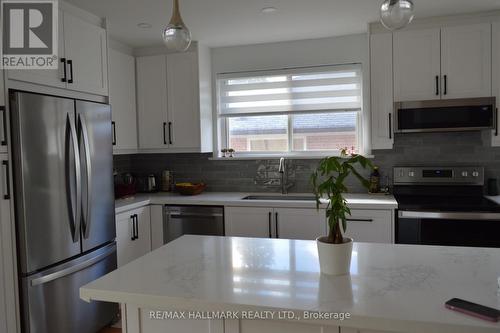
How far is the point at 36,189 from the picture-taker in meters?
2.30

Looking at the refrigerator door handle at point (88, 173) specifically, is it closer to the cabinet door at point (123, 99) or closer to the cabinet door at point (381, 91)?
the cabinet door at point (123, 99)

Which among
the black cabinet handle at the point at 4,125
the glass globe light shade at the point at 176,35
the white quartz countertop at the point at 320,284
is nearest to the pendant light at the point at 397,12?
the glass globe light shade at the point at 176,35

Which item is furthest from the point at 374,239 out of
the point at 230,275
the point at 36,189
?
the point at 36,189

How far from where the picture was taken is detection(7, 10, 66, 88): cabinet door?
2293 mm

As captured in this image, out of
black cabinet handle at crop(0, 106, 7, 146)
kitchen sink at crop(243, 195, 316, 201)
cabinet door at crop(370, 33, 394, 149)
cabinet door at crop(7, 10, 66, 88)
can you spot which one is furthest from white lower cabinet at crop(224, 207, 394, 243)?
black cabinet handle at crop(0, 106, 7, 146)

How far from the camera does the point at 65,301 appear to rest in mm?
2533

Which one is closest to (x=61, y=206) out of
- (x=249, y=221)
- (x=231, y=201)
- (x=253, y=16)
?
(x=231, y=201)

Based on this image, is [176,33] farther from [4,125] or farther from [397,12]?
[4,125]

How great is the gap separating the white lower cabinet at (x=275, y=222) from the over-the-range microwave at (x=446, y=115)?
1.05 m

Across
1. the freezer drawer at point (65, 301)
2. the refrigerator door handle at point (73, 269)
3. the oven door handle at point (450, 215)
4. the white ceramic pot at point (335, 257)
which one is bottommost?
the freezer drawer at point (65, 301)

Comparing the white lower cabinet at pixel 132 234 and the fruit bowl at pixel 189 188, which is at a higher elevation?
the fruit bowl at pixel 189 188

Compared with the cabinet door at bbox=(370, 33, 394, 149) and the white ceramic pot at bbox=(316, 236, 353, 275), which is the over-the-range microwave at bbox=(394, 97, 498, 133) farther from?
the white ceramic pot at bbox=(316, 236, 353, 275)

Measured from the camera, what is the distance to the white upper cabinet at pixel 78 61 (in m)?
2.53

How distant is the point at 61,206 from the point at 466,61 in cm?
321
